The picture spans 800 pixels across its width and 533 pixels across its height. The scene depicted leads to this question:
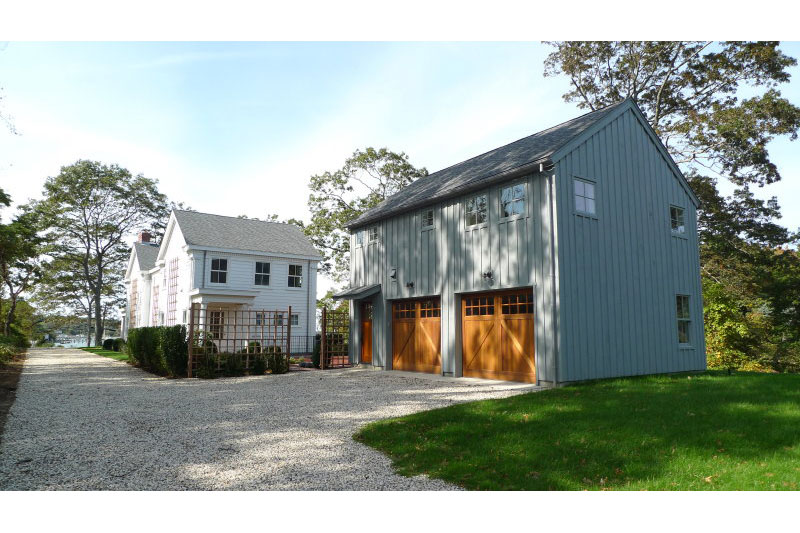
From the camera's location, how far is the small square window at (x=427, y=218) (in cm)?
1548

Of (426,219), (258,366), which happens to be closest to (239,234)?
(258,366)

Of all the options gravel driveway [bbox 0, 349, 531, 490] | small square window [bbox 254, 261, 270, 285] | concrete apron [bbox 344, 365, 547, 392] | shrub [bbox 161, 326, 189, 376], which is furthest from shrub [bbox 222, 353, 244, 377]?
small square window [bbox 254, 261, 270, 285]

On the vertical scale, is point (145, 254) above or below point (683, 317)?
above

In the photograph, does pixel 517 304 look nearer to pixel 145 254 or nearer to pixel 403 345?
pixel 403 345

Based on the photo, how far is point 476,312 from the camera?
1386 centimetres

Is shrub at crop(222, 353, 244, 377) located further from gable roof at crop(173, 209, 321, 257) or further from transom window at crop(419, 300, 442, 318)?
gable roof at crop(173, 209, 321, 257)

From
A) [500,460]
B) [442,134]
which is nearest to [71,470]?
[500,460]

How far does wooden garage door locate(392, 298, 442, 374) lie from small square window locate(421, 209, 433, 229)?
2.35 meters

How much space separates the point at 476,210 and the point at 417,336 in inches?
182

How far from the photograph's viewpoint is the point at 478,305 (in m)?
13.8

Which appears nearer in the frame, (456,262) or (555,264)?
(555,264)

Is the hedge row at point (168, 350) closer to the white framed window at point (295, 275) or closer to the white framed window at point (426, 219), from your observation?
the white framed window at point (426, 219)

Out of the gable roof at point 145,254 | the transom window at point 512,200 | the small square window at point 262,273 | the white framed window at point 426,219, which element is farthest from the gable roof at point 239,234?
the transom window at point 512,200

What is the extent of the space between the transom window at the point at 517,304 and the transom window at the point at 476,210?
2282mm
